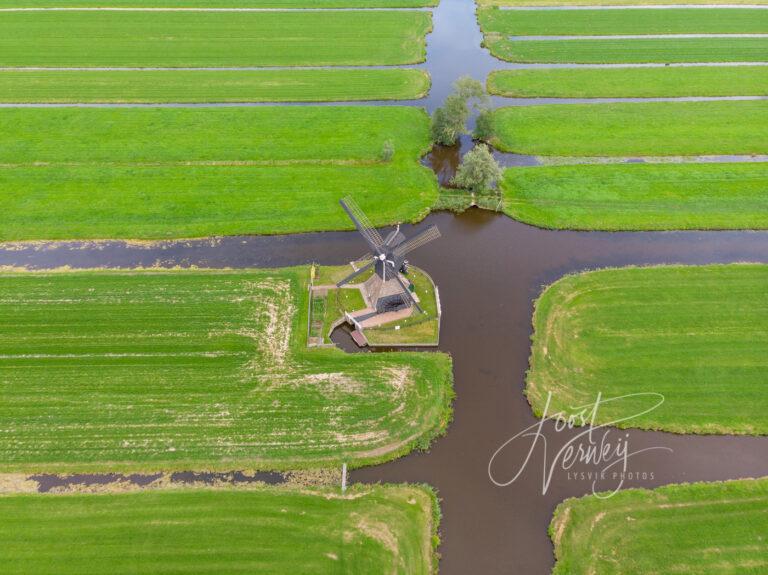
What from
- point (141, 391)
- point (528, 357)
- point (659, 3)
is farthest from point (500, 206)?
point (659, 3)

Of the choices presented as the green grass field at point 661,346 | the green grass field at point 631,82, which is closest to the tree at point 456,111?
the green grass field at point 631,82

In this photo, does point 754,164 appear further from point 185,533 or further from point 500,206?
point 185,533

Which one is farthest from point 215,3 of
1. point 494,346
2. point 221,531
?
point 221,531

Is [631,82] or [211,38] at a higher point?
[211,38]

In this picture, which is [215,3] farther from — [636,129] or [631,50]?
[636,129]

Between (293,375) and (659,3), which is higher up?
(659,3)

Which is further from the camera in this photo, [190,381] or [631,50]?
[631,50]
